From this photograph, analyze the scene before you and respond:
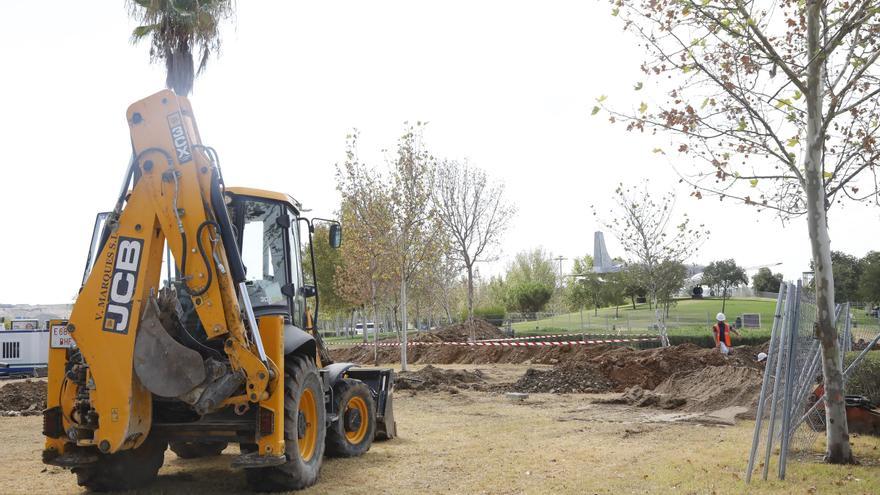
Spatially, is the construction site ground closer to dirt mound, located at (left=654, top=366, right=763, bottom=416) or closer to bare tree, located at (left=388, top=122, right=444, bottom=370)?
dirt mound, located at (left=654, top=366, right=763, bottom=416)

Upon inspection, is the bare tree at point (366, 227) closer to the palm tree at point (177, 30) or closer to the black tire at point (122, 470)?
the palm tree at point (177, 30)

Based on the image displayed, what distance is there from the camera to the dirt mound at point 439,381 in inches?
786

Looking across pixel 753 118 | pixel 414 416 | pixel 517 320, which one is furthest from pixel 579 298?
pixel 753 118

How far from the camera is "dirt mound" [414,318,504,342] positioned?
38344 millimetres

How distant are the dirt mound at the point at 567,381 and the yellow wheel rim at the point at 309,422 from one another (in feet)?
38.7

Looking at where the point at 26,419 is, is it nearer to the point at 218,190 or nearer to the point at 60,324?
the point at 60,324

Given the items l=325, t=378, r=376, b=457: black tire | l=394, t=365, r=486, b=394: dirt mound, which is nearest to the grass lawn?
l=394, t=365, r=486, b=394: dirt mound

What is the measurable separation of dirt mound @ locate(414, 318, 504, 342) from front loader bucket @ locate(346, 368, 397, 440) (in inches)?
1031

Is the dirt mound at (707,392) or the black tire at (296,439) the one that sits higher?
the black tire at (296,439)

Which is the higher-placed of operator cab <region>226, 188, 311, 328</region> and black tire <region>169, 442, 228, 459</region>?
operator cab <region>226, 188, 311, 328</region>

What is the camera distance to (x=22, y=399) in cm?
1794

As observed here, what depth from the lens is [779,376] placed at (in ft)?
25.3

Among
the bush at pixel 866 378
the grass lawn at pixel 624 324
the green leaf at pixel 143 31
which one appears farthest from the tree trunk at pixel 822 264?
the grass lawn at pixel 624 324

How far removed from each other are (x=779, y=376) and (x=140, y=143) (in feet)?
20.9
